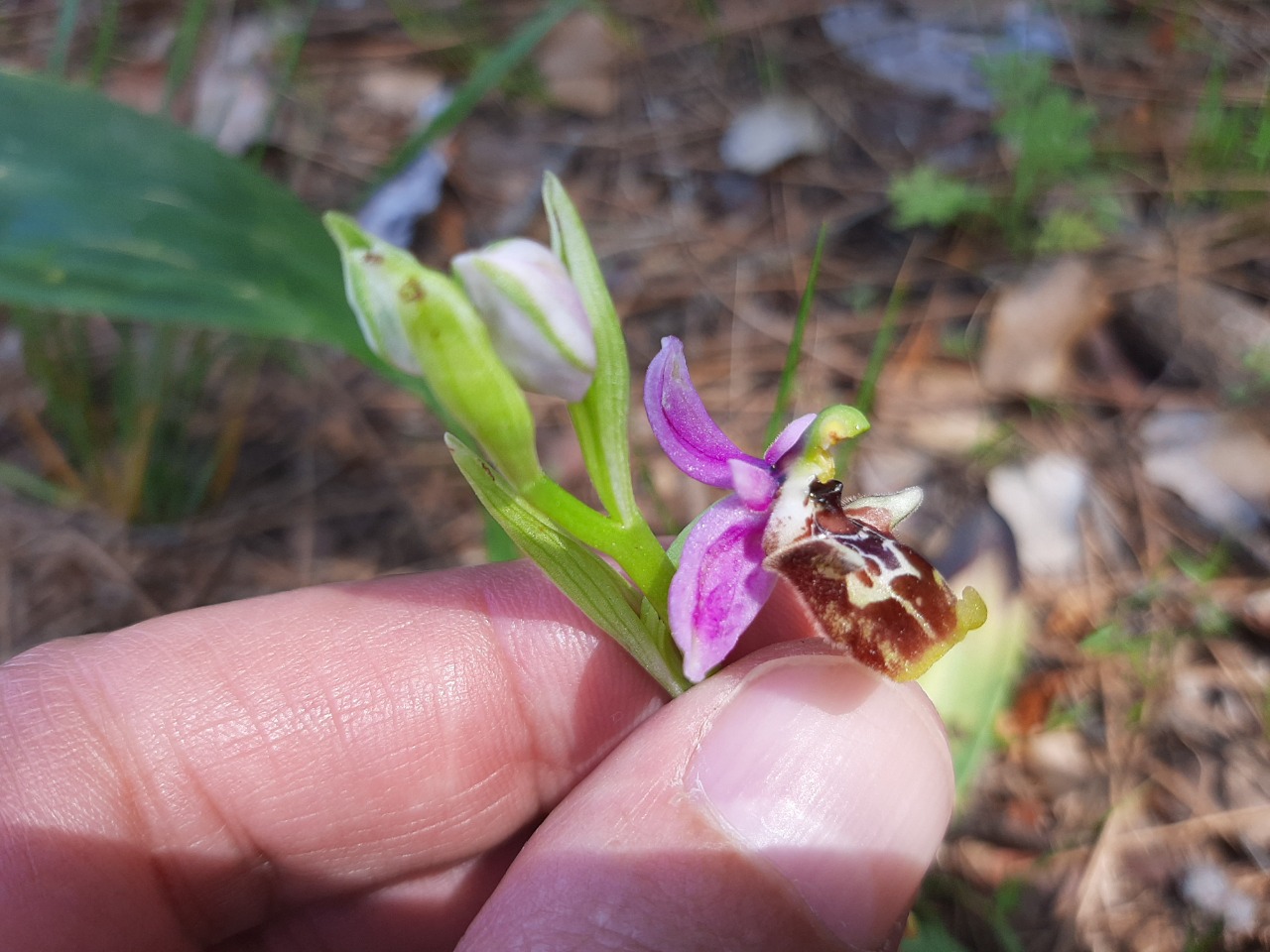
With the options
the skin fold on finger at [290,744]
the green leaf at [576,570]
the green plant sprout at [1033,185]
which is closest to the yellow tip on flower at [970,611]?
the green leaf at [576,570]

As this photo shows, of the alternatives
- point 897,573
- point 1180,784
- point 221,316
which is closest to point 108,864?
point 221,316

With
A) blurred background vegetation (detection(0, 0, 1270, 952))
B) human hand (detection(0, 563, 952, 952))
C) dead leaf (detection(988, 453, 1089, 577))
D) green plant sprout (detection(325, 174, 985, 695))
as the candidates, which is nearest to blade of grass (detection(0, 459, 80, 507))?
blurred background vegetation (detection(0, 0, 1270, 952))

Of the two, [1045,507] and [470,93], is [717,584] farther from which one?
[1045,507]

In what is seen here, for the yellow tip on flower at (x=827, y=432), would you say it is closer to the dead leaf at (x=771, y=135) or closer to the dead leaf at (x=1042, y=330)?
the dead leaf at (x=1042, y=330)

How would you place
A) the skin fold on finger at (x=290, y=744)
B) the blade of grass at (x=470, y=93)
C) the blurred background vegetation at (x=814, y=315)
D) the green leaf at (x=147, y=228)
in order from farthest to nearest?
the blade of grass at (x=470, y=93)
the blurred background vegetation at (x=814, y=315)
the green leaf at (x=147, y=228)
the skin fold on finger at (x=290, y=744)

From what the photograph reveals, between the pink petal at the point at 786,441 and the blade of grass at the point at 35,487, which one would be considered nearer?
the pink petal at the point at 786,441

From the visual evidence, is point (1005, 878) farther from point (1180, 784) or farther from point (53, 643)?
point (53, 643)

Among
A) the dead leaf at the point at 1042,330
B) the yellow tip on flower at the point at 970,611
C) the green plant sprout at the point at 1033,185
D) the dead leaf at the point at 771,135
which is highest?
the yellow tip on flower at the point at 970,611
